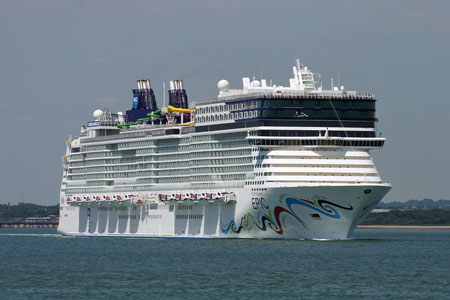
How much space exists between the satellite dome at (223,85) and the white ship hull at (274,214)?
39.3ft

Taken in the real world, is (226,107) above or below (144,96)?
below

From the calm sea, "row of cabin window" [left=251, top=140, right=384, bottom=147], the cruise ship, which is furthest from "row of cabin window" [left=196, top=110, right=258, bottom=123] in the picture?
the calm sea

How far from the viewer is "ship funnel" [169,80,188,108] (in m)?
139

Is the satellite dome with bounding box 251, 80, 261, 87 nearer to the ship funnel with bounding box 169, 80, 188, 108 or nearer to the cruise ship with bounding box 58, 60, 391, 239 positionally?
the cruise ship with bounding box 58, 60, 391, 239

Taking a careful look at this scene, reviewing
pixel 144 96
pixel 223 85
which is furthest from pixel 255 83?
pixel 144 96

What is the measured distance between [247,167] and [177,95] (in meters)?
28.4

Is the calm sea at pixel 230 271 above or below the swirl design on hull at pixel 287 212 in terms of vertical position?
below

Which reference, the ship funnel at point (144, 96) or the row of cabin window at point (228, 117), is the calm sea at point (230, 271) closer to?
the row of cabin window at point (228, 117)

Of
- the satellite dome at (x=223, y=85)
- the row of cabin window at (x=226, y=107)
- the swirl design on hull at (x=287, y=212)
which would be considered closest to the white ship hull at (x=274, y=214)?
the swirl design on hull at (x=287, y=212)

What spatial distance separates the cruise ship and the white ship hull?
0.35ft

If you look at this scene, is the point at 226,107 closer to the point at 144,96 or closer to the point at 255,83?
the point at 255,83

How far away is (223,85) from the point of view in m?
121

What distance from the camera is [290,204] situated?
10669 centimetres

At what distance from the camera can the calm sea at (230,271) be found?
71.4 metres
